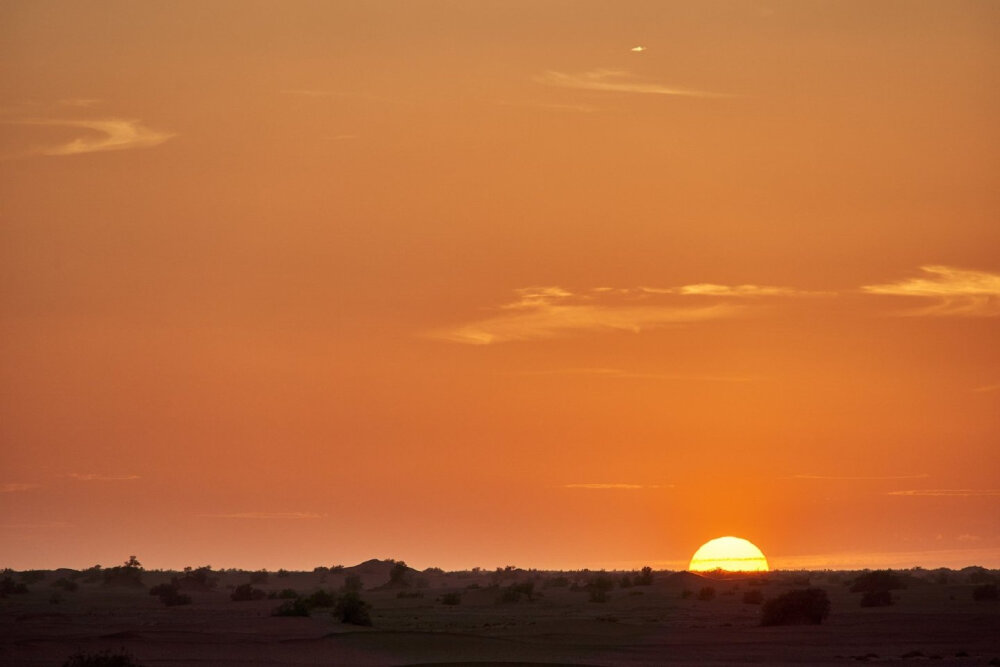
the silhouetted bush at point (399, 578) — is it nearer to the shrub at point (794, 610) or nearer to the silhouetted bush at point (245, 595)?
the silhouetted bush at point (245, 595)

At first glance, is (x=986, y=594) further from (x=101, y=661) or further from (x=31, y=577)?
Answer: (x=31, y=577)

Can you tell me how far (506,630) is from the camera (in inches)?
2073

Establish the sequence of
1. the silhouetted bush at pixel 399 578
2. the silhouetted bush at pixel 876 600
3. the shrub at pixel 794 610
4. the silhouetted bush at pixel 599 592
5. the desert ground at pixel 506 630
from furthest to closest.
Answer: the silhouetted bush at pixel 399 578 → the silhouetted bush at pixel 599 592 → the silhouetted bush at pixel 876 600 → the shrub at pixel 794 610 → the desert ground at pixel 506 630

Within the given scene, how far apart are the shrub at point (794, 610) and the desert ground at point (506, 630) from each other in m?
0.94

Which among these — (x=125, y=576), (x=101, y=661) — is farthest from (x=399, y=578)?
(x=101, y=661)

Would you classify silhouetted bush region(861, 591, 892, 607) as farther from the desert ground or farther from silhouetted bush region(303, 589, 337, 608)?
silhouetted bush region(303, 589, 337, 608)

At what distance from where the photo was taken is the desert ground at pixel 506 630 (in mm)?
39375

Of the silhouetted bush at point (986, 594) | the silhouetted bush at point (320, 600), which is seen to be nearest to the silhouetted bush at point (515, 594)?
the silhouetted bush at point (320, 600)

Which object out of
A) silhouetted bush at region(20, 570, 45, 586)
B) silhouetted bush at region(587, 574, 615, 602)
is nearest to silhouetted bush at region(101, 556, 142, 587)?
silhouetted bush at region(20, 570, 45, 586)

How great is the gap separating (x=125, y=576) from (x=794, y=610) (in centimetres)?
5977

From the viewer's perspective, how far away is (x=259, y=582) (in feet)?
358

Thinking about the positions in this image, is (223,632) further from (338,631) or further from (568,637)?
(568,637)

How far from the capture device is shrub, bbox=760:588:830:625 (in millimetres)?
52844

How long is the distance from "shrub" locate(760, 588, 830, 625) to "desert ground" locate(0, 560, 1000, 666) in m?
0.94
